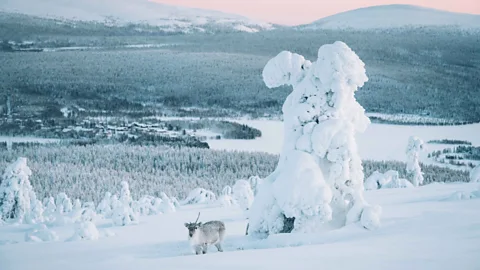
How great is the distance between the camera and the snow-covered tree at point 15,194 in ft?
98.4

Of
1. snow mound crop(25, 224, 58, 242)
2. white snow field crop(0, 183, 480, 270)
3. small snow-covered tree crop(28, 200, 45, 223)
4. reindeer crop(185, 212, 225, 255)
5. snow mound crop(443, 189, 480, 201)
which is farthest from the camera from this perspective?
small snow-covered tree crop(28, 200, 45, 223)

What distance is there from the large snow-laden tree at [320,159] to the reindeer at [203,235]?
1.81 meters

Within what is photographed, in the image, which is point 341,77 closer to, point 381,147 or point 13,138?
point 381,147

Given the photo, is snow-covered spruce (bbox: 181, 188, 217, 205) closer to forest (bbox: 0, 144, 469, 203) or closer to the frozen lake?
forest (bbox: 0, 144, 469, 203)

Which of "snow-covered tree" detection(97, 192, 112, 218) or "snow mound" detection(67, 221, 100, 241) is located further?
"snow-covered tree" detection(97, 192, 112, 218)

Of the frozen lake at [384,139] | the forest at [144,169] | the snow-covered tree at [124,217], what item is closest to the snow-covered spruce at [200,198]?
the forest at [144,169]

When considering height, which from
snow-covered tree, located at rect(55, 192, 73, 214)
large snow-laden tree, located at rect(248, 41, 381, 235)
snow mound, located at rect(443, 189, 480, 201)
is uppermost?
large snow-laden tree, located at rect(248, 41, 381, 235)

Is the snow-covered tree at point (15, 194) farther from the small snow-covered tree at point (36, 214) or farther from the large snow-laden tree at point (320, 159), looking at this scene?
the large snow-laden tree at point (320, 159)

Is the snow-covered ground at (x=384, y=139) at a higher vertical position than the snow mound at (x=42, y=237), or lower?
lower

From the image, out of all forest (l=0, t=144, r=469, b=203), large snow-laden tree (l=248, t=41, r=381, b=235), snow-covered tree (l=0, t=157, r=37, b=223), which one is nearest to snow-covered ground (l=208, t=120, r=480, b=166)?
forest (l=0, t=144, r=469, b=203)

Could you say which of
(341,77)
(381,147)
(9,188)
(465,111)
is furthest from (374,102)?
(341,77)

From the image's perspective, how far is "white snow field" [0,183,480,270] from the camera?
10578 mm

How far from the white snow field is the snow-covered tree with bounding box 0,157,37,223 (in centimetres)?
1265

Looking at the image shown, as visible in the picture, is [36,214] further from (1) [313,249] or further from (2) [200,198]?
(1) [313,249]
